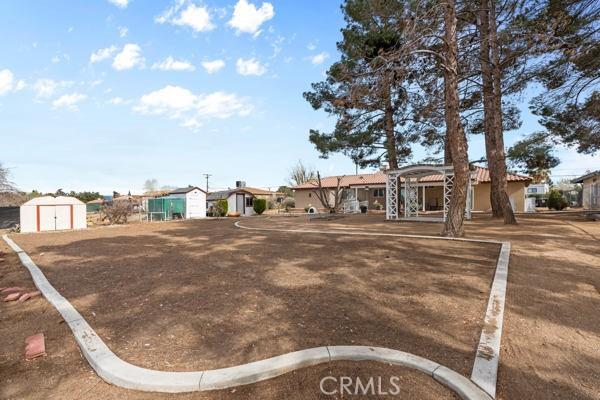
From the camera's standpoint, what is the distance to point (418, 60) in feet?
30.5

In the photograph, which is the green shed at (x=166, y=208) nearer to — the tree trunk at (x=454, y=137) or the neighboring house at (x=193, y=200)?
the neighboring house at (x=193, y=200)

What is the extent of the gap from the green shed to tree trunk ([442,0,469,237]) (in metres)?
18.8

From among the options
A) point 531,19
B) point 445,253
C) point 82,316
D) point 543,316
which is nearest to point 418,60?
Answer: point 531,19

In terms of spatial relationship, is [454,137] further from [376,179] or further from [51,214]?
[376,179]

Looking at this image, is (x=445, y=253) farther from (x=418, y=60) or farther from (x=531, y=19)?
(x=531, y=19)

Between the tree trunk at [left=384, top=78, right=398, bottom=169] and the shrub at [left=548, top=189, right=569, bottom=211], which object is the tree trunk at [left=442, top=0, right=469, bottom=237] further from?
the shrub at [left=548, top=189, right=569, bottom=211]

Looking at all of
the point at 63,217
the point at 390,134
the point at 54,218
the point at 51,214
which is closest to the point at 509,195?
the point at 390,134

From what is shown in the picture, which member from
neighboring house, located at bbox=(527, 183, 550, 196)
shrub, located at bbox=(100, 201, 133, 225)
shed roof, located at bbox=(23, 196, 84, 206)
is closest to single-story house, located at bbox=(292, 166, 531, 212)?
shrub, located at bbox=(100, 201, 133, 225)

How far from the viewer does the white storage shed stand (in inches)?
608

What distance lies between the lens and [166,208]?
22.2 metres

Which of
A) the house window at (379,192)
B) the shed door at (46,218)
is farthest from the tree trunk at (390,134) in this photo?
the shed door at (46,218)

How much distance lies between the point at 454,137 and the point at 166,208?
19.2m

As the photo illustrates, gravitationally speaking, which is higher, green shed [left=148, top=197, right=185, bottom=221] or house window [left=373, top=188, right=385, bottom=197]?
house window [left=373, top=188, right=385, bottom=197]

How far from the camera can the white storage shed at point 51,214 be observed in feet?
50.7
